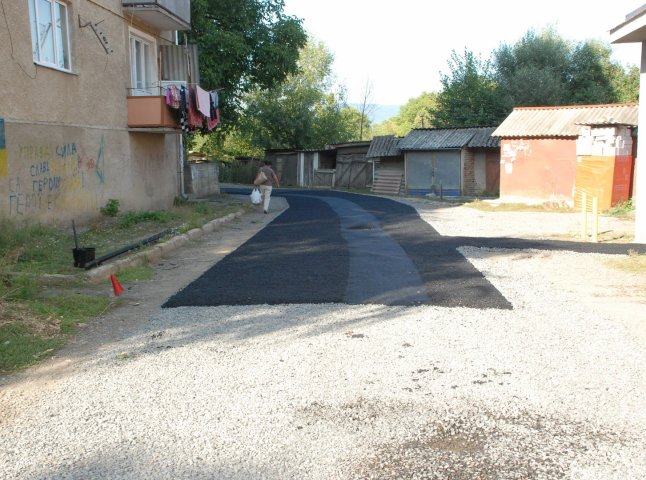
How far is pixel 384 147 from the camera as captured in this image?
111 feet

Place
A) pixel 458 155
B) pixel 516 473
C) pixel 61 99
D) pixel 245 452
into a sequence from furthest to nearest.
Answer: pixel 458 155, pixel 61 99, pixel 245 452, pixel 516 473

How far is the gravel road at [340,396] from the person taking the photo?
3.54 metres

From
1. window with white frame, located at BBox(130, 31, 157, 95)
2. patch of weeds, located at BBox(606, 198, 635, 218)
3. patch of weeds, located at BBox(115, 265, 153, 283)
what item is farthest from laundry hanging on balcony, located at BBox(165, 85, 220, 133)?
patch of weeds, located at BBox(606, 198, 635, 218)

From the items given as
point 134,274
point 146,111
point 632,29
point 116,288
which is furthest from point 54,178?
point 632,29

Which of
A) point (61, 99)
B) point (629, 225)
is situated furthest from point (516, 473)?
point (629, 225)

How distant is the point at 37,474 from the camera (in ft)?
11.2

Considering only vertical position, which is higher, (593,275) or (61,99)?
(61,99)

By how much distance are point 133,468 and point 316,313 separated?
137 inches

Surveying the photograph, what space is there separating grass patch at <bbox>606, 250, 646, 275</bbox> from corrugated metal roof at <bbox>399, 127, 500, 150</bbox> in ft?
63.5

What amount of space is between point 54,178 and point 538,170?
16884 millimetres

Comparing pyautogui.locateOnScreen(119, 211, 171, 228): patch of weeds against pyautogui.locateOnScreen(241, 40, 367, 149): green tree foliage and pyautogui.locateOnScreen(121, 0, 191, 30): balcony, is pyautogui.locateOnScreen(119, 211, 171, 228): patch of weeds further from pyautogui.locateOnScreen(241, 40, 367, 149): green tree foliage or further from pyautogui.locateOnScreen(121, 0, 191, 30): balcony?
pyautogui.locateOnScreen(241, 40, 367, 149): green tree foliage

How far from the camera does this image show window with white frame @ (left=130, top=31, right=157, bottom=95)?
53.7 feet

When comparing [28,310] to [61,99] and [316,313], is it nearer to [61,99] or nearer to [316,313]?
[316,313]

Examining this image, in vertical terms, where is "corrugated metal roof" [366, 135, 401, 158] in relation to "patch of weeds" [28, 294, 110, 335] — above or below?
above
